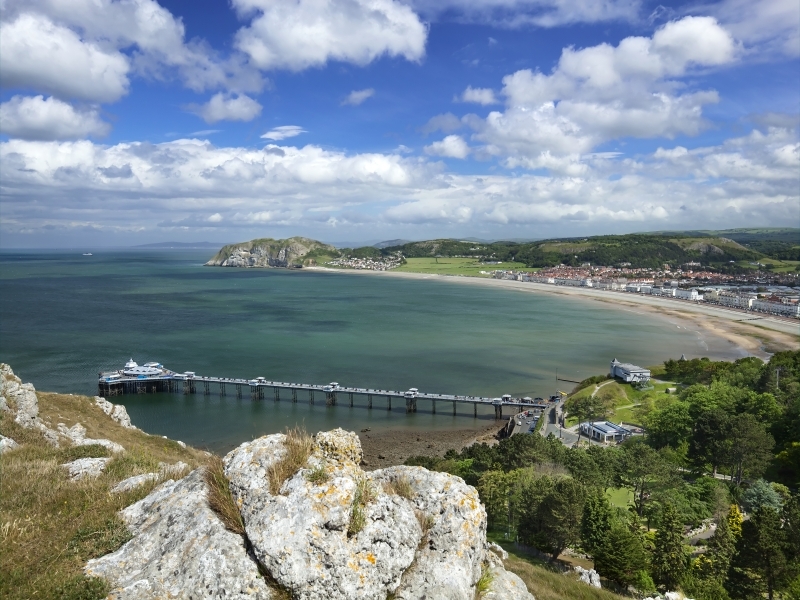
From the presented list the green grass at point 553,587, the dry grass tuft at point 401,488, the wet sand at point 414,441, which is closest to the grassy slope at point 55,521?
Result: the dry grass tuft at point 401,488

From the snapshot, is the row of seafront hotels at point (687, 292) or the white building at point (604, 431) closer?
the white building at point (604, 431)

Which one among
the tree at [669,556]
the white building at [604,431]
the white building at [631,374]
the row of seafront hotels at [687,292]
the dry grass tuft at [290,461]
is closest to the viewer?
the dry grass tuft at [290,461]

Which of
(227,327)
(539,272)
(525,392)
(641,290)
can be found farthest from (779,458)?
(539,272)

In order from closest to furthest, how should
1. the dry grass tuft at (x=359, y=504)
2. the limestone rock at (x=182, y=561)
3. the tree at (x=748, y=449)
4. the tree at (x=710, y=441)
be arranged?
the limestone rock at (x=182, y=561)
the dry grass tuft at (x=359, y=504)
the tree at (x=748, y=449)
the tree at (x=710, y=441)

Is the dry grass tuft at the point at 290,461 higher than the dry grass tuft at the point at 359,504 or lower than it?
higher

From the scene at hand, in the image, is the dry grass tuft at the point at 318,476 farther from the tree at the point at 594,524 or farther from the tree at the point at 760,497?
the tree at the point at 760,497

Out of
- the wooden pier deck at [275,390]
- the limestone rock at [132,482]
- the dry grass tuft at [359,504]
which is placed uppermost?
the dry grass tuft at [359,504]
